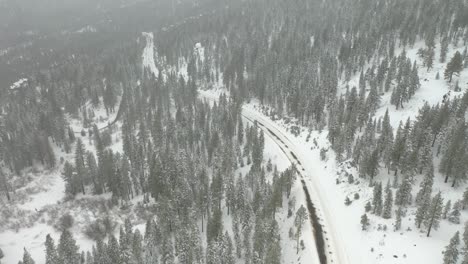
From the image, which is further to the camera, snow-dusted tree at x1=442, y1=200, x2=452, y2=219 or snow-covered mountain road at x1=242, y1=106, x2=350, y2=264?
snow-covered mountain road at x1=242, y1=106, x2=350, y2=264

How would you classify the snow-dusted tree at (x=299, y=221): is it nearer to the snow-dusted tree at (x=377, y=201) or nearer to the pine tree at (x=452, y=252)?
the snow-dusted tree at (x=377, y=201)

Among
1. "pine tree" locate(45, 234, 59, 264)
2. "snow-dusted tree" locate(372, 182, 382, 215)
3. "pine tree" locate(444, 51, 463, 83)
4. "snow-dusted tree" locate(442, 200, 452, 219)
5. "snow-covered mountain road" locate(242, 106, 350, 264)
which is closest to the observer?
"snow-dusted tree" locate(442, 200, 452, 219)

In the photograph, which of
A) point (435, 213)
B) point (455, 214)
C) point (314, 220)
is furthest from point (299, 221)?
point (455, 214)

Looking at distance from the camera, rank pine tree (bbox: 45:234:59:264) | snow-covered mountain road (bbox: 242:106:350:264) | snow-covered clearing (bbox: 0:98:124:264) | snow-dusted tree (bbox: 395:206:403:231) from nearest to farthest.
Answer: snow-dusted tree (bbox: 395:206:403:231) < snow-covered mountain road (bbox: 242:106:350:264) < pine tree (bbox: 45:234:59:264) < snow-covered clearing (bbox: 0:98:124:264)

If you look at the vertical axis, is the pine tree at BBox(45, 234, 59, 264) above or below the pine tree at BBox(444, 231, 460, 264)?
below

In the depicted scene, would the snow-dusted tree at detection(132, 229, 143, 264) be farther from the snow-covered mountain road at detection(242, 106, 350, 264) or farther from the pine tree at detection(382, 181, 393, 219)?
the pine tree at detection(382, 181, 393, 219)

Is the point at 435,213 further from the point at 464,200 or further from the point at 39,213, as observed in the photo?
the point at 39,213

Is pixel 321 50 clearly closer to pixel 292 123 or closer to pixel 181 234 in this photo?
pixel 292 123

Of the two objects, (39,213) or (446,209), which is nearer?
(446,209)

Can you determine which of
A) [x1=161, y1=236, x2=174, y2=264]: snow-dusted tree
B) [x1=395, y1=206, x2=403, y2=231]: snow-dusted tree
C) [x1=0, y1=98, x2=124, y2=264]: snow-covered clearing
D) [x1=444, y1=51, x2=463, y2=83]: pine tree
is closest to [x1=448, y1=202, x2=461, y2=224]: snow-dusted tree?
[x1=395, y1=206, x2=403, y2=231]: snow-dusted tree
